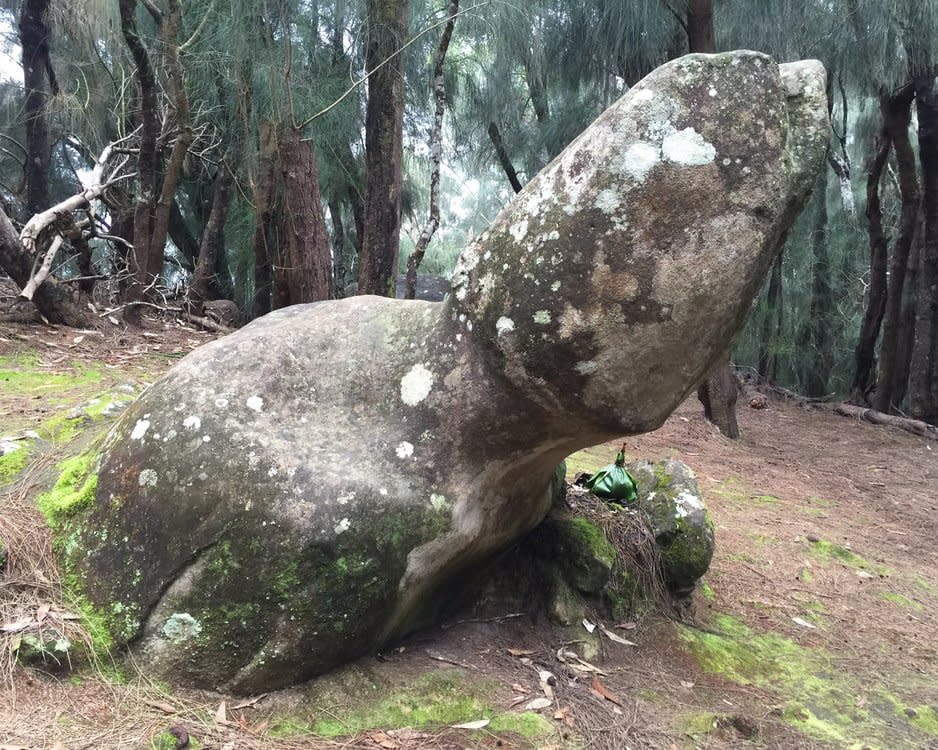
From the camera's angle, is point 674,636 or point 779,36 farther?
point 779,36

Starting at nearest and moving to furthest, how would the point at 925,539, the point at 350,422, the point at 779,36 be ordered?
1. the point at 350,422
2. the point at 925,539
3. the point at 779,36

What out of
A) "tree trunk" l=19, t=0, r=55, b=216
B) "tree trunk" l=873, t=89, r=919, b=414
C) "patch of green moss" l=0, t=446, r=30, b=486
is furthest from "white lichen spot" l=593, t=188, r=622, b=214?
"tree trunk" l=19, t=0, r=55, b=216

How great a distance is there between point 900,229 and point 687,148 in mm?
9499

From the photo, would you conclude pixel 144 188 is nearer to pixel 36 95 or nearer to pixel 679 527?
pixel 36 95

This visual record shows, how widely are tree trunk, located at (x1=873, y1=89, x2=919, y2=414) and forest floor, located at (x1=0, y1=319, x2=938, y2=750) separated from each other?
5881mm

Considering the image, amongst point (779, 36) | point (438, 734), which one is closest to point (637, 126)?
point (438, 734)

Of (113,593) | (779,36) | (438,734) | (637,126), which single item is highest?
(779,36)

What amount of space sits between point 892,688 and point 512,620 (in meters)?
1.51

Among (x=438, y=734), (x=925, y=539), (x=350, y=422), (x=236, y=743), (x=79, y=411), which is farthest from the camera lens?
(x=925, y=539)

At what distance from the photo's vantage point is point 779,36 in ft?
26.7

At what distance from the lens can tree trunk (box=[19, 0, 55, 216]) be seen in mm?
9250

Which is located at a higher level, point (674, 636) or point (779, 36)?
point (779, 36)

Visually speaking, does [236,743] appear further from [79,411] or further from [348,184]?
[348,184]

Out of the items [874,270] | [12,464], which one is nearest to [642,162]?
[12,464]
